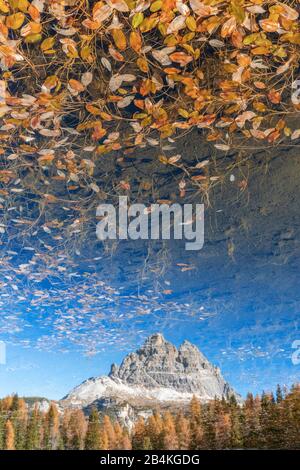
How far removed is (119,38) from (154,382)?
256cm

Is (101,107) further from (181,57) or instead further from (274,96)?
(274,96)

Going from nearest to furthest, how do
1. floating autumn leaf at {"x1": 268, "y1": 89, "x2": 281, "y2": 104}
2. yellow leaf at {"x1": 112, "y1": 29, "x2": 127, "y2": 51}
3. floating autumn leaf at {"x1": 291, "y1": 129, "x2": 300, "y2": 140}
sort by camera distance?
yellow leaf at {"x1": 112, "y1": 29, "x2": 127, "y2": 51}
floating autumn leaf at {"x1": 268, "y1": 89, "x2": 281, "y2": 104}
floating autumn leaf at {"x1": 291, "y1": 129, "x2": 300, "y2": 140}

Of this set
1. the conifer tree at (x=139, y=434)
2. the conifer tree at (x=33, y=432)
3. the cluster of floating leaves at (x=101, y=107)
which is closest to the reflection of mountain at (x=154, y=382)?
the conifer tree at (x=139, y=434)

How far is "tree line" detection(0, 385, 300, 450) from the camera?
7.55 feet

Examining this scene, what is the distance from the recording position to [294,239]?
3.38 metres

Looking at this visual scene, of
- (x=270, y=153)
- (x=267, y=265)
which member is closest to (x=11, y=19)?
(x=270, y=153)

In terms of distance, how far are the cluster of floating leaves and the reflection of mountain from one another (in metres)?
0.41

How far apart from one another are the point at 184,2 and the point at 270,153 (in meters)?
1.60

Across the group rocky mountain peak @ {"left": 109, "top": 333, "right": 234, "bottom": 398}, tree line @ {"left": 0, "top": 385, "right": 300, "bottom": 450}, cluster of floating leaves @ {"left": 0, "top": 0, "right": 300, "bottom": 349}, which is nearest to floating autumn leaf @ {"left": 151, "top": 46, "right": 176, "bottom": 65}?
cluster of floating leaves @ {"left": 0, "top": 0, "right": 300, "bottom": 349}

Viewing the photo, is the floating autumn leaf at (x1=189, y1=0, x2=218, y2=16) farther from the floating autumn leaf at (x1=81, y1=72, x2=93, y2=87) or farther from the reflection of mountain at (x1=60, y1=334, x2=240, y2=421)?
the reflection of mountain at (x1=60, y1=334, x2=240, y2=421)

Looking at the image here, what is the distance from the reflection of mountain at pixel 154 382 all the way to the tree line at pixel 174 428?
0.14 meters

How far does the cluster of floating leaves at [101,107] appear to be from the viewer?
2.28m

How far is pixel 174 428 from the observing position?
2418 millimetres

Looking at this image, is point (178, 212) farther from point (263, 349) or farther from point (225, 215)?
point (263, 349)
